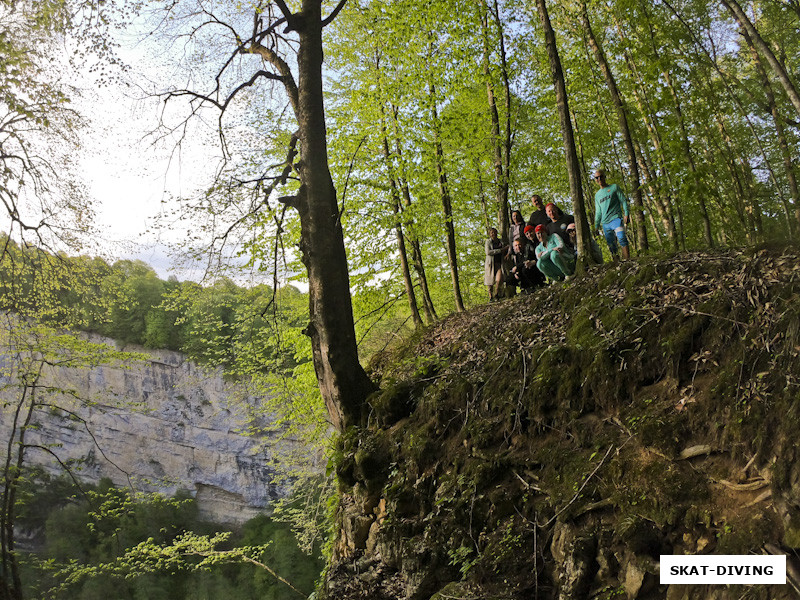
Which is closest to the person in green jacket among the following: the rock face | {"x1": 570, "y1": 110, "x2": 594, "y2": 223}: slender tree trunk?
{"x1": 570, "y1": 110, "x2": 594, "y2": 223}: slender tree trunk

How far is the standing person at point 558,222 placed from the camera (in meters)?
6.59

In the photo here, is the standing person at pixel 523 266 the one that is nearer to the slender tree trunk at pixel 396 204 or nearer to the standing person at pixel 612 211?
the standing person at pixel 612 211

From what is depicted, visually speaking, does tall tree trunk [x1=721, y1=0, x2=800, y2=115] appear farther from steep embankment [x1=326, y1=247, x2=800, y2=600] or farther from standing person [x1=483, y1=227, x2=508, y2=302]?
standing person [x1=483, y1=227, x2=508, y2=302]

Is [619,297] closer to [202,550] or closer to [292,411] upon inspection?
[292,411]

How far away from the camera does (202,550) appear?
1013 cm

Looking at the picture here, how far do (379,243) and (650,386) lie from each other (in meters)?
7.59

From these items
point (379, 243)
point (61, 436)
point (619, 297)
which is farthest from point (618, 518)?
point (61, 436)

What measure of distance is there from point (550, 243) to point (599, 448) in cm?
338

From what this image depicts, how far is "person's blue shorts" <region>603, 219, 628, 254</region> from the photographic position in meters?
Result: 6.02

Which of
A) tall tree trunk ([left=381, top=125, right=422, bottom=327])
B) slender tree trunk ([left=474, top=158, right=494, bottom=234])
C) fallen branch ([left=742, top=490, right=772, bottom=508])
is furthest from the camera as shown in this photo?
slender tree trunk ([left=474, top=158, right=494, bottom=234])

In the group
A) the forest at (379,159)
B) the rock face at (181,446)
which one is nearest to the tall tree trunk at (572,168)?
the forest at (379,159)

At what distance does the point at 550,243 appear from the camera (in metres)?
6.23
